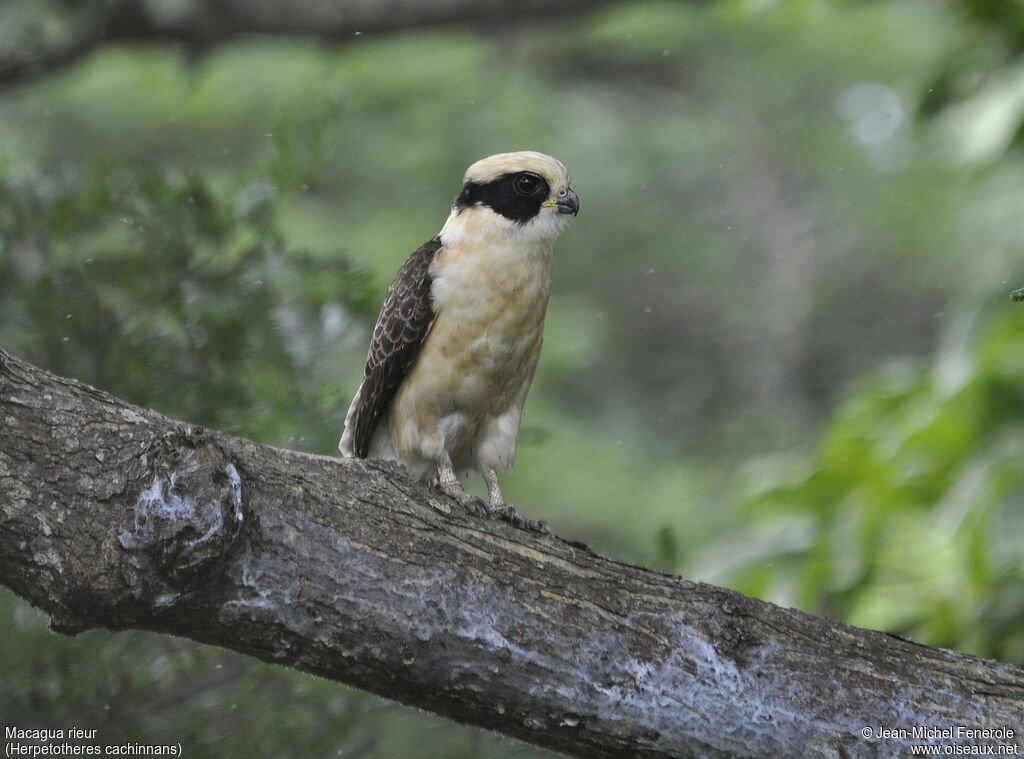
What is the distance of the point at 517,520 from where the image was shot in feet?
12.8

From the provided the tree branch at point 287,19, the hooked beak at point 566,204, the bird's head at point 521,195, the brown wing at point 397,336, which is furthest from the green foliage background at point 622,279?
the hooked beak at point 566,204

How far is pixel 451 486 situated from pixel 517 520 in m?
0.47

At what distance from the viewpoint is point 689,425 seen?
11930 mm

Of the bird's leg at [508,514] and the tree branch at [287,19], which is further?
the tree branch at [287,19]

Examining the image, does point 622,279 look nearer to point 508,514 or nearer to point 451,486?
point 451,486

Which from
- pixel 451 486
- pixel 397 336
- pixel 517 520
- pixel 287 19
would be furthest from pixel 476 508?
pixel 287 19

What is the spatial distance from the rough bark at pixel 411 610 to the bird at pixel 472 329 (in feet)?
4.20

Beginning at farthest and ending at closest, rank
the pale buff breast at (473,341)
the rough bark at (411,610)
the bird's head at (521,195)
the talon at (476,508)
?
1. the bird's head at (521,195)
2. the pale buff breast at (473,341)
3. the talon at (476,508)
4. the rough bark at (411,610)

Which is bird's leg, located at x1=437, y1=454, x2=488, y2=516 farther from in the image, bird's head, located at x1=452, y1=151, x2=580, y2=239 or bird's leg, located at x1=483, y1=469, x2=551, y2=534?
bird's head, located at x1=452, y1=151, x2=580, y2=239

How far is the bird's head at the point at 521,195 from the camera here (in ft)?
14.7

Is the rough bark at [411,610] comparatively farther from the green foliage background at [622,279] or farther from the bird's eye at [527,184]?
the bird's eye at [527,184]

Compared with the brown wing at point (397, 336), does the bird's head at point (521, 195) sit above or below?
above

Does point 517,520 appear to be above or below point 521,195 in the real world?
below

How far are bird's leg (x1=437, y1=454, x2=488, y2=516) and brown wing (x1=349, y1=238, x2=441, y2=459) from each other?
324mm
